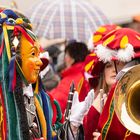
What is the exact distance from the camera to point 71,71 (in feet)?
23.4

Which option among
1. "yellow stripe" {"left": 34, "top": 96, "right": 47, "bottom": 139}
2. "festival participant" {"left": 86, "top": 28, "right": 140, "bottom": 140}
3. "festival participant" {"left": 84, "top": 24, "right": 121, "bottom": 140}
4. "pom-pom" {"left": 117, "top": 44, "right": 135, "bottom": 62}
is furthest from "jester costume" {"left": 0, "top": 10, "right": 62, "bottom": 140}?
"pom-pom" {"left": 117, "top": 44, "right": 135, "bottom": 62}

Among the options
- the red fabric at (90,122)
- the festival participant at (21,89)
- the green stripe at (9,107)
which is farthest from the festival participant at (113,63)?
the green stripe at (9,107)

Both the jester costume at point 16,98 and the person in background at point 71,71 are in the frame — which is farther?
the person in background at point 71,71

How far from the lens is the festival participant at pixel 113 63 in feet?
15.6

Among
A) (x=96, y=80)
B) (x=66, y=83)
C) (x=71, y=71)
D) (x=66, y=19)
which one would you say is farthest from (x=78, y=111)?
(x=66, y=19)

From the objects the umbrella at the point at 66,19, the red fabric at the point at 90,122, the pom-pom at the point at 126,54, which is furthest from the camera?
the umbrella at the point at 66,19

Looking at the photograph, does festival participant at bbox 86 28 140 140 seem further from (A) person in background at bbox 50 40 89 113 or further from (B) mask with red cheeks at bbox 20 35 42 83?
(A) person in background at bbox 50 40 89 113

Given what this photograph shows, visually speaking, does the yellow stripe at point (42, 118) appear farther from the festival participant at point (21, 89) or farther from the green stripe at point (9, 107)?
the green stripe at point (9, 107)

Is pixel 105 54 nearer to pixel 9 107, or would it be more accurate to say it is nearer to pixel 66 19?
pixel 9 107

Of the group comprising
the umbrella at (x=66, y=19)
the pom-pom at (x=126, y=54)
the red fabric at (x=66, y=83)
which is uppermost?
the pom-pom at (x=126, y=54)

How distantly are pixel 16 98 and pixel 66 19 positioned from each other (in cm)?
415

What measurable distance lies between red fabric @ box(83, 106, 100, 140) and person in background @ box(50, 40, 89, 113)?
104cm

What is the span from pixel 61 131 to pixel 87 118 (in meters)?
0.36

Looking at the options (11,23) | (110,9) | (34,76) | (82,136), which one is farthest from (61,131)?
(110,9)
